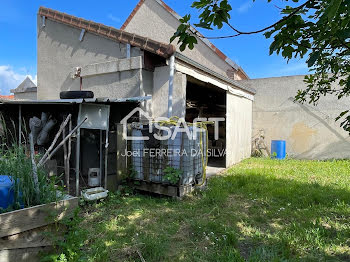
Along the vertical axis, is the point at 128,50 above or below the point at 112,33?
below

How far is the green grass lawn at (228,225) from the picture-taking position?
2.65m

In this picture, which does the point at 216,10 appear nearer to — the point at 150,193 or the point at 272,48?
the point at 272,48

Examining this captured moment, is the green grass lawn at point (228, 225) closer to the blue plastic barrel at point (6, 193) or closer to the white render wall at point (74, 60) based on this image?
the blue plastic barrel at point (6, 193)

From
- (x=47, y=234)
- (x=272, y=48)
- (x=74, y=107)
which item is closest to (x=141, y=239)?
(x=47, y=234)

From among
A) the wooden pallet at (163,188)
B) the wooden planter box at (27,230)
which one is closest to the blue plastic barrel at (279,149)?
the wooden pallet at (163,188)

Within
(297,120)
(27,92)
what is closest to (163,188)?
(297,120)

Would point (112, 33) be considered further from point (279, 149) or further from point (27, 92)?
point (279, 149)

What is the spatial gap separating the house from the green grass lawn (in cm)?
241

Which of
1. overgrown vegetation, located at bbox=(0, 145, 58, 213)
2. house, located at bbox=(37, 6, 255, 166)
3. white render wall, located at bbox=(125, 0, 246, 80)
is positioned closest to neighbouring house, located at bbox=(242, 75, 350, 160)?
house, located at bbox=(37, 6, 255, 166)

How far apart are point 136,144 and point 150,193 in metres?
1.15

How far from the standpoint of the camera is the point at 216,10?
1.82 m

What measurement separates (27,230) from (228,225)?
2.67 m

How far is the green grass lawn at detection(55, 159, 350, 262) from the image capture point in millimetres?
2646

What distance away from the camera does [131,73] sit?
18.7ft
